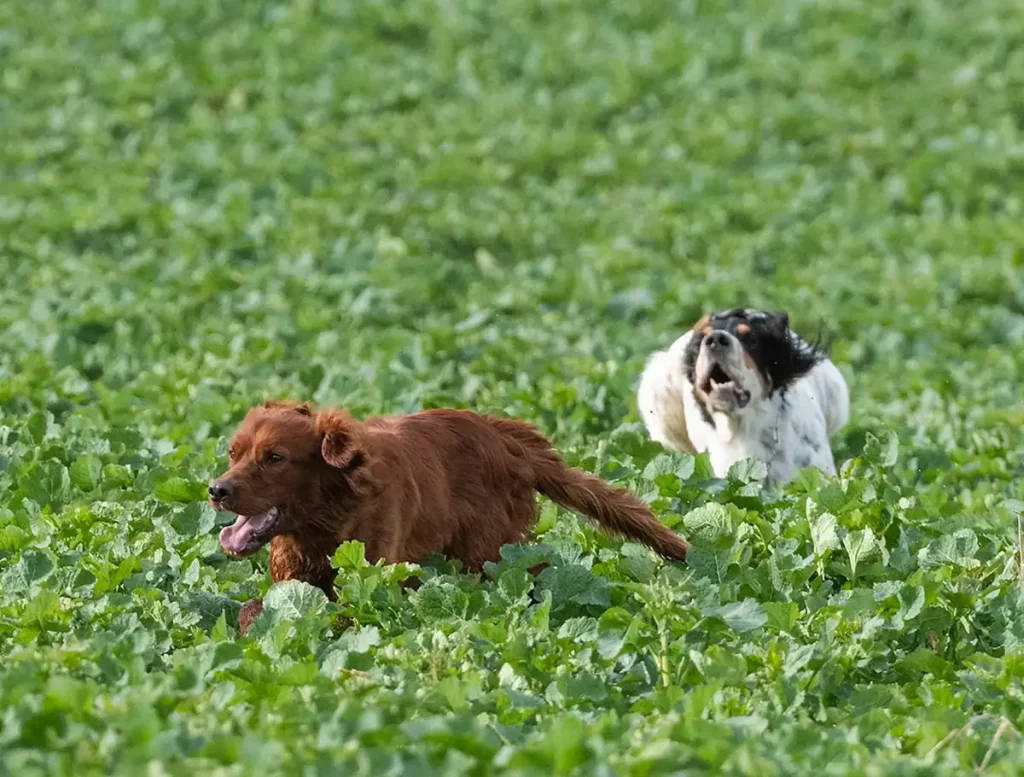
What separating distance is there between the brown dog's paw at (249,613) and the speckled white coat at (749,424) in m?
2.60

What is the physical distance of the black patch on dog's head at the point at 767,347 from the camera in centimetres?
773

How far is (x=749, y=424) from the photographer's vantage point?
7766 millimetres

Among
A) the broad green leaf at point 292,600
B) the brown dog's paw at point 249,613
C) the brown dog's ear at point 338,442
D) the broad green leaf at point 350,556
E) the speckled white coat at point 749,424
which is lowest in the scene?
the speckled white coat at point 749,424

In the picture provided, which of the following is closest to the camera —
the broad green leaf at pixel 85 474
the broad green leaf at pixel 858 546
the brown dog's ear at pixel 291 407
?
the brown dog's ear at pixel 291 407

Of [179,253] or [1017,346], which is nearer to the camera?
[1017,346]

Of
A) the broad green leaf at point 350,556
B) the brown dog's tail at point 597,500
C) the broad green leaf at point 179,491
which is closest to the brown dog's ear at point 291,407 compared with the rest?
the broad green leaf at point 350,556

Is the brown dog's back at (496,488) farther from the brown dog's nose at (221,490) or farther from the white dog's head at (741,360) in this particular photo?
the white dog's head at (741,360)

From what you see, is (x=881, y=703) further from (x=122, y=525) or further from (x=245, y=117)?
(x=245, y=117)

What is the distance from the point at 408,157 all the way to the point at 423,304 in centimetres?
383

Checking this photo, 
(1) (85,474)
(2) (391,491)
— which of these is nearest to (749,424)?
(2) (391,491)

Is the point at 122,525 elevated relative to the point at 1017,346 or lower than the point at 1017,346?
elevated

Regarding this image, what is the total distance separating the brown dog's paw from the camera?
5.52 meters

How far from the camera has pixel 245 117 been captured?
1564 centimetres

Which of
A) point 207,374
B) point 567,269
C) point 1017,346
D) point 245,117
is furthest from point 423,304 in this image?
point 245,117
